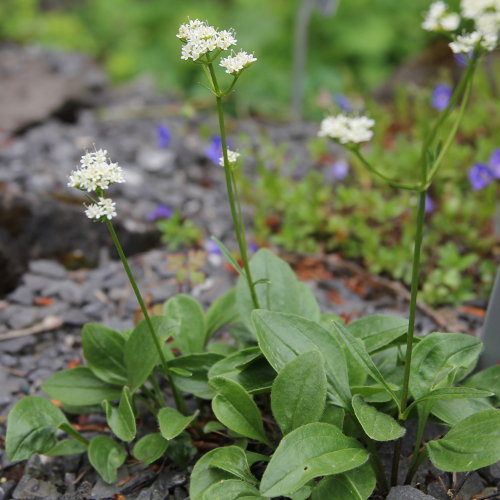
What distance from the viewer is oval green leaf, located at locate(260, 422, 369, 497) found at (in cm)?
146

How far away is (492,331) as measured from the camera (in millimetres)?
2100

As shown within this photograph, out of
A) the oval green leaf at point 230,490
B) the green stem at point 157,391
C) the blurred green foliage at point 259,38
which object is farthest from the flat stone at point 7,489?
the blurred green foliage at point 259,38

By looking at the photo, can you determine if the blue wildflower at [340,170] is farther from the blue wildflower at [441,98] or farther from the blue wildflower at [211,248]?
the blue wildflower at [211,248]

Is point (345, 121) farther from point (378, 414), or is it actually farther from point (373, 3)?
point (373, 3)

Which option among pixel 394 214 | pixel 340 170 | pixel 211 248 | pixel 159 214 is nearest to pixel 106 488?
pixel 211 248

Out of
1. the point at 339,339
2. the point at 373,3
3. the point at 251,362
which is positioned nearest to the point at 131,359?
the point at 251,362

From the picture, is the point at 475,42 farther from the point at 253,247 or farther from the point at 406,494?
the point at 253,247

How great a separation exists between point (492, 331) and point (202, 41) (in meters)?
1.42

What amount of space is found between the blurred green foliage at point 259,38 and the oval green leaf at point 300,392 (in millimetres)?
4052

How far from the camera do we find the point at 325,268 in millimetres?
3086

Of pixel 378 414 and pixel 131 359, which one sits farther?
pixel 131 359

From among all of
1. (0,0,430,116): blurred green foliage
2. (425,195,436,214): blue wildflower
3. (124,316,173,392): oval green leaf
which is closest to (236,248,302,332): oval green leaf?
(124,316,173,392): oval green leaf

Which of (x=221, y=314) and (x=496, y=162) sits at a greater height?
(x=496, y=162)

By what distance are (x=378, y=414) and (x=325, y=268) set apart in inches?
57.5
